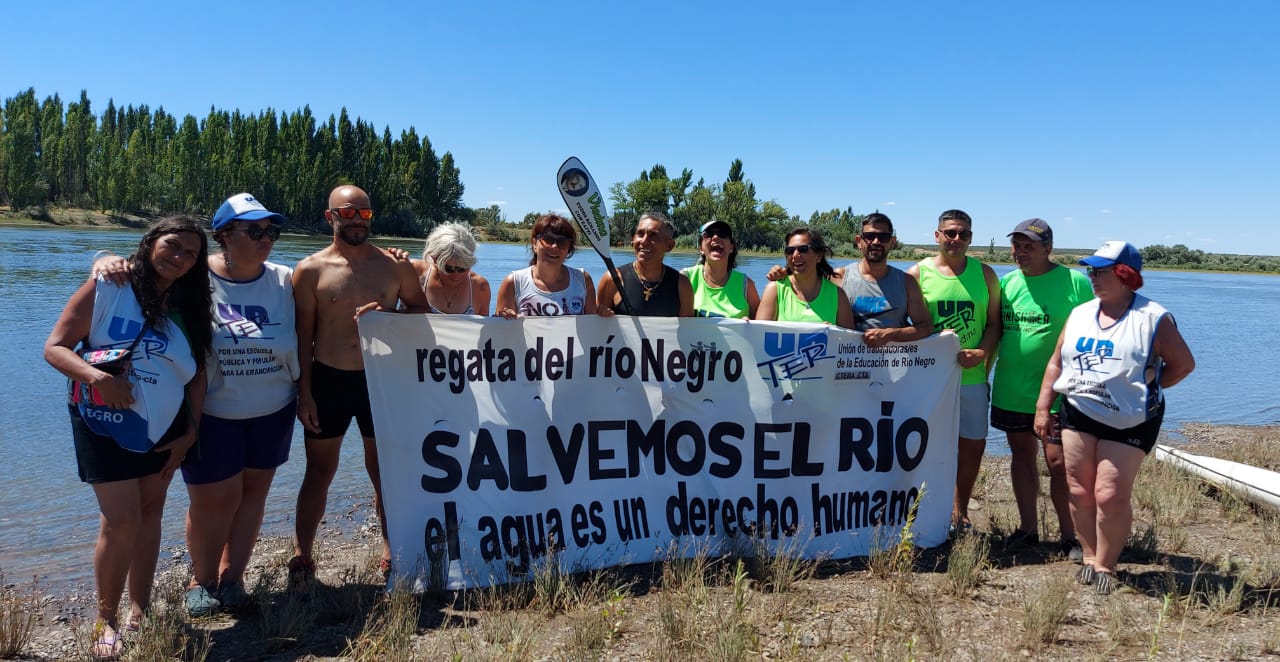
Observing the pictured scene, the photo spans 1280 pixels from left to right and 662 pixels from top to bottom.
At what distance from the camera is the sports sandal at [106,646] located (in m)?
3.62

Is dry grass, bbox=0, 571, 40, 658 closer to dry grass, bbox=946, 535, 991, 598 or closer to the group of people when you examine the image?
the group of people

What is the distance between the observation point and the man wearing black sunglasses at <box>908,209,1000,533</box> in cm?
529

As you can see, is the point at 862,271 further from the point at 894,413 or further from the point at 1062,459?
the point at 1062,459

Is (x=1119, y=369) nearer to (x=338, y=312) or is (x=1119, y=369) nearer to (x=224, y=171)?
(x=338, y=312)

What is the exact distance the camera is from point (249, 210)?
4.09m

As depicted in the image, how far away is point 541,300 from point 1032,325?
3189 millimetres

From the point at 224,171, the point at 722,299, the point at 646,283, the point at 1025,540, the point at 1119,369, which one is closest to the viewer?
the point at 1119,369

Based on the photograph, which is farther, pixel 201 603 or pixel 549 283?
pixel 549 283

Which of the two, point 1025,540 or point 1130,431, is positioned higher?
point 1130,431

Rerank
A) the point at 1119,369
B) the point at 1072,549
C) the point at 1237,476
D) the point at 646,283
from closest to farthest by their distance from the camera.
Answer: the point at 1119,369 < the point at 646,283 < the point at 1072,549 < the point at 1237,476

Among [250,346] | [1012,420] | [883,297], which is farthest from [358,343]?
[1012,420]

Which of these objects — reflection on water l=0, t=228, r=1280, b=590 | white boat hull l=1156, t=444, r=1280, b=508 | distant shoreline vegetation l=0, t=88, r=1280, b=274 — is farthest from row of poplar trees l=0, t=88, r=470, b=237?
white boat hull l=1156, t=444, r=1280, b=508

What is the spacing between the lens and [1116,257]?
4.34 meters

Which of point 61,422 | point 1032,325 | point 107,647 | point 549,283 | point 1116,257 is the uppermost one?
point 1116,257
